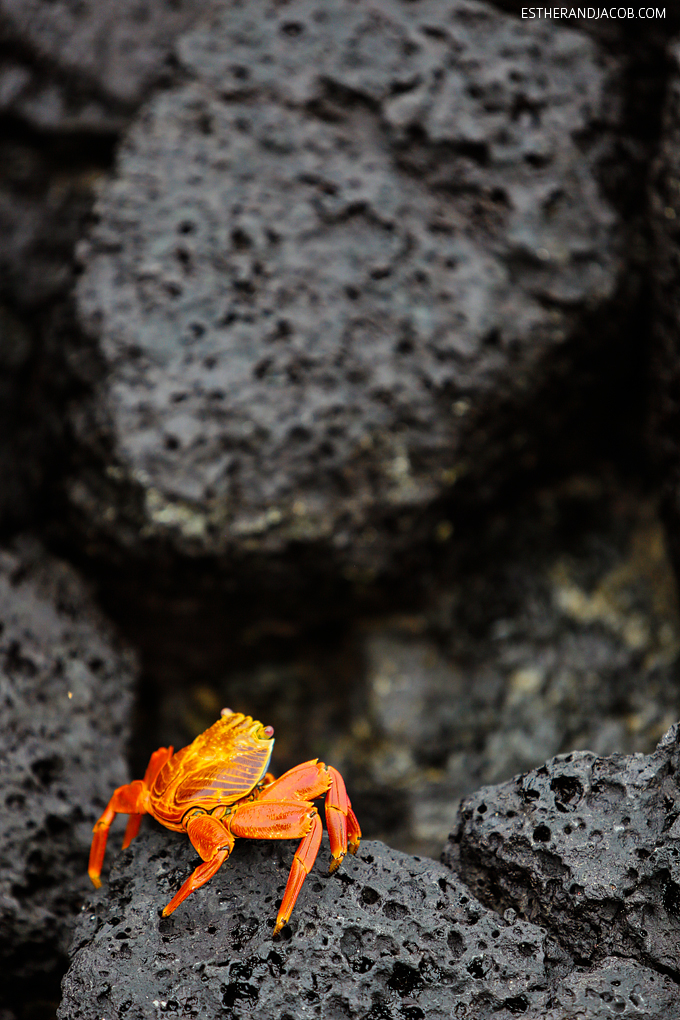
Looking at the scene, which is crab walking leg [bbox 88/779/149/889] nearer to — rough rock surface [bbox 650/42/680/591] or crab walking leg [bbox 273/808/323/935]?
crab walking leg [bbox 273/808/323/935]

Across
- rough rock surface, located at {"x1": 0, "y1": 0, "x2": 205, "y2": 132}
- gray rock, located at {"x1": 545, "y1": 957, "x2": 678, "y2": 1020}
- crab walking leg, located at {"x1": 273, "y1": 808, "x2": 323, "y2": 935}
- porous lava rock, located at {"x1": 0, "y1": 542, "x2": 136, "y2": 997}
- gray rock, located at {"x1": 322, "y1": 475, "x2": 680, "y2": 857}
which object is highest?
rough rock surface, located at {"x1": 0, "y1": 0, "x2": 205, "y2": 132}

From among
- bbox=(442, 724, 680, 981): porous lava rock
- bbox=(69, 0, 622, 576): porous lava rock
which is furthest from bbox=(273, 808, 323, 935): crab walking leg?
bbox=(69, 0, 622, 576): porous lava rock

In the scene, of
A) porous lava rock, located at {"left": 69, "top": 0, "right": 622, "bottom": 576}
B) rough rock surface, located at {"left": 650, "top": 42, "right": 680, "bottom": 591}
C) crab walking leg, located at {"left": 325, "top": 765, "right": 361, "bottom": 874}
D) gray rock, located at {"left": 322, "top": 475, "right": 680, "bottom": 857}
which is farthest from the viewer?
gray rock, located at {"left": 322, "top": 475, "right": 680, "bottom": 857}

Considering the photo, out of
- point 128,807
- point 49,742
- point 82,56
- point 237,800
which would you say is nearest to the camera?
point 237,800

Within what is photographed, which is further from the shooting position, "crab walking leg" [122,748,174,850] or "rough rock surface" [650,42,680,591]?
"rough rock surface" [650,42,680,591]

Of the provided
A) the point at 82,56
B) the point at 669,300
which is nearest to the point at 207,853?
the point at 669,300

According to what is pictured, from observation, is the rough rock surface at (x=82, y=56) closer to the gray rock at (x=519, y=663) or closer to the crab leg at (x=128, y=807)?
the gray rock at (x=519, y=663)

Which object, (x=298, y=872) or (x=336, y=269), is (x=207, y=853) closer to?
(x=298, y=872)
